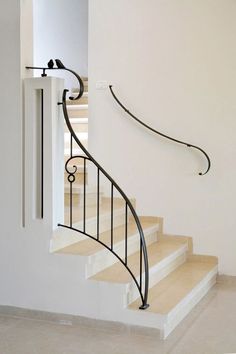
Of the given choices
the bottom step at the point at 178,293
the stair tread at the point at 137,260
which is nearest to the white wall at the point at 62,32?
the stair tread at the point at 137,260

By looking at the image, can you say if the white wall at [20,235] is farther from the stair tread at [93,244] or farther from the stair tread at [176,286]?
the stair tread at [176,286]

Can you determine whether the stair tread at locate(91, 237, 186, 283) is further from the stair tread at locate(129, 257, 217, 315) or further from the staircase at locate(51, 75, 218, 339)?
the stair tread at locate(129, 257, 217, 315)

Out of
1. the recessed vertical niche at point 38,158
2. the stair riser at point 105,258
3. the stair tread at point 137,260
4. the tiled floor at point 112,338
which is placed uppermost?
the recessed vertical niche at point 38,158

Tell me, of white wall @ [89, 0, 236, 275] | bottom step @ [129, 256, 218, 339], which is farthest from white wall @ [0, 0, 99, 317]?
white wall @ [89, 0, 236, 275]

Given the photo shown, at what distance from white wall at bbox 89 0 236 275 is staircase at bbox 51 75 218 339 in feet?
0.68

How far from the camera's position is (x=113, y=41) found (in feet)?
17.5

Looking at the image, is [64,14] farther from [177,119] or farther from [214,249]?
[214,249]

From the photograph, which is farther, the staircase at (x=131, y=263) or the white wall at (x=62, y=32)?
the white wall at (x=62, y=32)

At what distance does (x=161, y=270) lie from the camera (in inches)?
169

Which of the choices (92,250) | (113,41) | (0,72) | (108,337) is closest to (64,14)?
(113,41)

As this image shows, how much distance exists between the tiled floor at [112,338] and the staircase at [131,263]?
0.10 m

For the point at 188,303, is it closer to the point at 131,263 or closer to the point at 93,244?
the point at 131,263

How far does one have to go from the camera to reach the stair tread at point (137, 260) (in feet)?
12.1

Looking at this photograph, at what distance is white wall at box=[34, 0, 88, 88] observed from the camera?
23.9 feet
